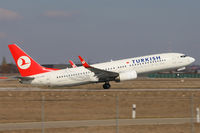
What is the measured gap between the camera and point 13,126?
1872cm

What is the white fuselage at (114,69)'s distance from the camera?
46969 mm

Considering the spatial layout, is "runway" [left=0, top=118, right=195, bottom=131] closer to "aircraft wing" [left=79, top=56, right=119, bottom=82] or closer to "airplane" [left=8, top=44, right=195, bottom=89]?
"aircraft wing" [left=79, top=56, right=119, bottom=82]

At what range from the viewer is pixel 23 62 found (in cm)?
4728

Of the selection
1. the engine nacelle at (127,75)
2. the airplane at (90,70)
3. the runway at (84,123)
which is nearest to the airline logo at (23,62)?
the airplane at (90,70)

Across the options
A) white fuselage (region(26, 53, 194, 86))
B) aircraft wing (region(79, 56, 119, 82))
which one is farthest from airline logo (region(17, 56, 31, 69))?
aircraft wing (region(79, 56, 119, 82))

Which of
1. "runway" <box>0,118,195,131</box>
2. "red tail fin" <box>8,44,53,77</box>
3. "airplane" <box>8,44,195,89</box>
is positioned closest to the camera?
"runway" <box>0,118,195,131</box>

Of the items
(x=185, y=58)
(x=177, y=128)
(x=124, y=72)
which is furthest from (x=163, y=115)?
(x=185, y=58)

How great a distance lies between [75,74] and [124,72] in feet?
21.7

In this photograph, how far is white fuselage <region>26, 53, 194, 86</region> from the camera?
4697cm

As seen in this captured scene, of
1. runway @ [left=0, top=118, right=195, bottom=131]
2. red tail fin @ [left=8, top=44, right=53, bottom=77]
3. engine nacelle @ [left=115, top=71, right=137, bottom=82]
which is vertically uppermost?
red tail fin @ [left=8, top=44, right=53, bottom=77]

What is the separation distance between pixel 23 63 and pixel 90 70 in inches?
358

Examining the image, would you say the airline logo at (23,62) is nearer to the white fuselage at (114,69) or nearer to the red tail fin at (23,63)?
the red tail fin at (23,63)

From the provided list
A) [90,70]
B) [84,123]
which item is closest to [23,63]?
[90,70]

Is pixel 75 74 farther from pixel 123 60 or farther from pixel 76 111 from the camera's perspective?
pixel 76 111
